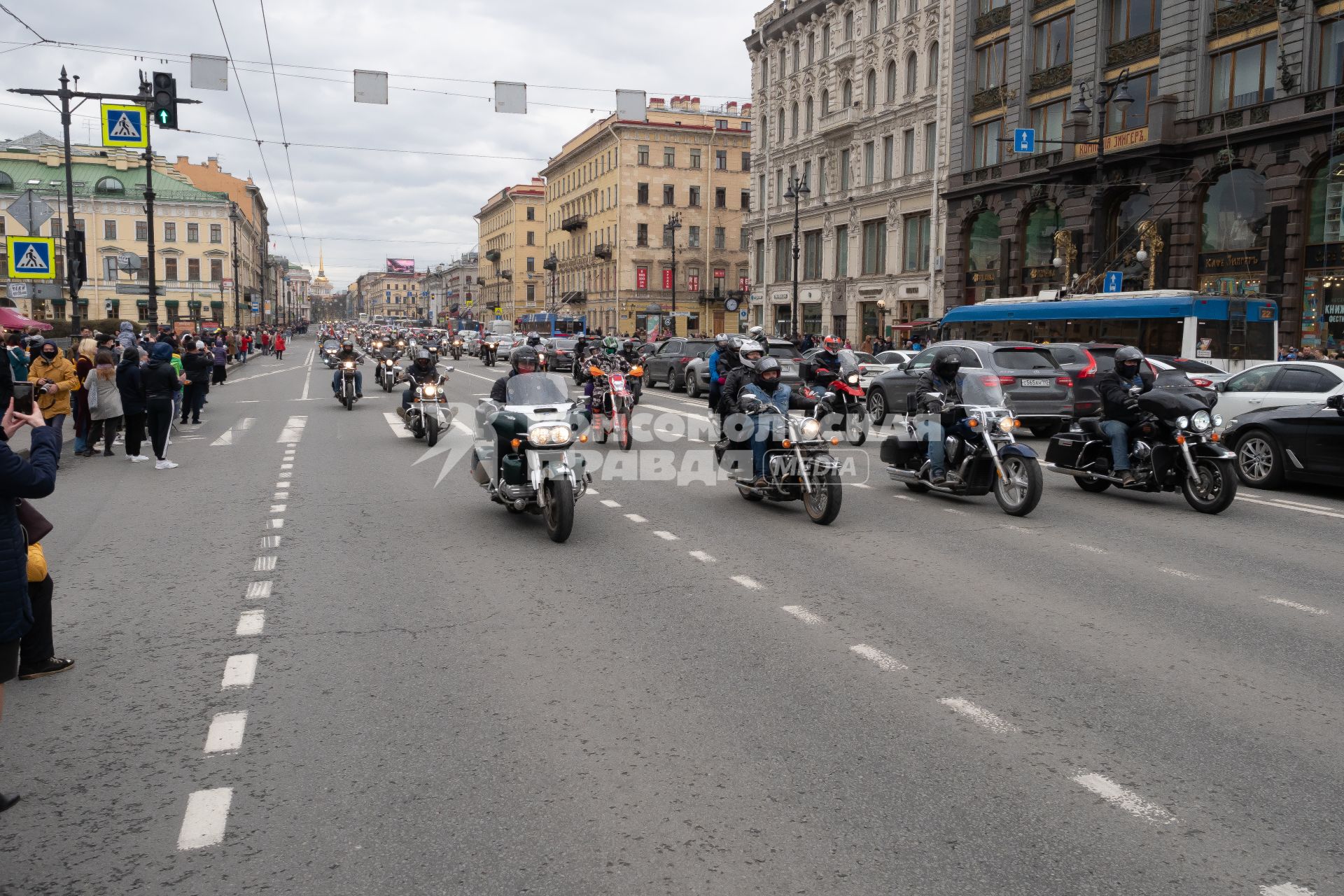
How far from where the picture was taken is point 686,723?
492 centimetres

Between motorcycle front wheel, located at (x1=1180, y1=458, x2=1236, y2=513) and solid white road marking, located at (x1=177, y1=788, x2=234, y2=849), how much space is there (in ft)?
32.0

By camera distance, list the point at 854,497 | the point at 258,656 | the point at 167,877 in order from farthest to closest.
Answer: the point at 854,497
the point at 258,656
the point at 167,877

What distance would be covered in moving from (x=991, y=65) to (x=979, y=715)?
4293 centimetres

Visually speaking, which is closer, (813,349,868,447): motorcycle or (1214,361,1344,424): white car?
(1214,361,1344,424): white car

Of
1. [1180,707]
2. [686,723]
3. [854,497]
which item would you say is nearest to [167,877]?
[686,723]

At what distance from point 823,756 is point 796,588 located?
308 cm

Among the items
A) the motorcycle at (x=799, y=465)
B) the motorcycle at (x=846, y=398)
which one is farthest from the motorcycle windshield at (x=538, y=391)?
the motorcycle at (x=846, y=398)

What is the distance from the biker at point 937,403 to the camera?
36.7ft

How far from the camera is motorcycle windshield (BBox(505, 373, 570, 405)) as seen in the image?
980cm

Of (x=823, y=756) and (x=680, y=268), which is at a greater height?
(x=680, y=268)

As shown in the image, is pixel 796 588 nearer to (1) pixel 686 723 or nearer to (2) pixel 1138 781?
(1) pixel 686 723

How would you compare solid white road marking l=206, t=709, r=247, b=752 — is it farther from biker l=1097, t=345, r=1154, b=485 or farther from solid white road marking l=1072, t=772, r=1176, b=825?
biker l=1097, t=345, r=1154, b=485

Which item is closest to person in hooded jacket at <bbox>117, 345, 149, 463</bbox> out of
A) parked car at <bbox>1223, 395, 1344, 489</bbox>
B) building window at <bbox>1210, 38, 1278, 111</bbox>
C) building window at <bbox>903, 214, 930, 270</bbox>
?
parked car at <bbox>1223, 395, 1344, 489</bbox>

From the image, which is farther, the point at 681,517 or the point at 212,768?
the point at 681,517
